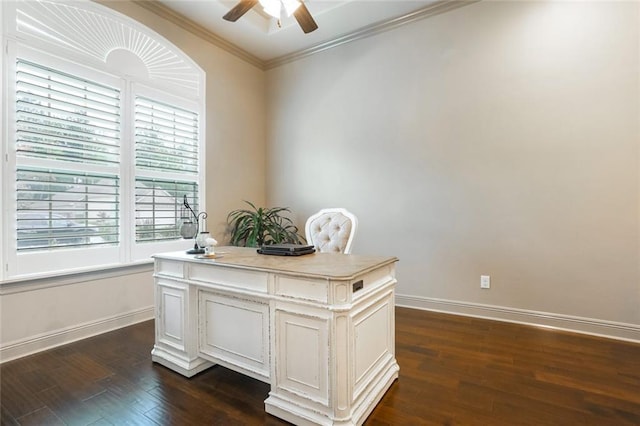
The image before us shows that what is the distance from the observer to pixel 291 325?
5.25 feet

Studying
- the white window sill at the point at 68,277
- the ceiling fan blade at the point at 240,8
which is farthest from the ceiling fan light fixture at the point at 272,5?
the white window sill at the point at 68,277

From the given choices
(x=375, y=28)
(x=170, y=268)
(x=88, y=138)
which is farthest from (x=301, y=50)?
(x=170, y=268)

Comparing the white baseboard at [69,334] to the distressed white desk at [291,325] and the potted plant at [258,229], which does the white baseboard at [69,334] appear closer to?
the distressed white desk at [291,325]

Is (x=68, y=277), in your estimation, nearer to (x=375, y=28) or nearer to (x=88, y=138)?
(x=88, y=138)

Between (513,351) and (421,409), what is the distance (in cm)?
114

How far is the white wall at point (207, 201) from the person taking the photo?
2416 mm

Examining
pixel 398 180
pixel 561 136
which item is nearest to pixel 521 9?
pixel 561 136

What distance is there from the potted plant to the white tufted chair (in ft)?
4.28

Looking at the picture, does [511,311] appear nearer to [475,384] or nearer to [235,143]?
[475,384]

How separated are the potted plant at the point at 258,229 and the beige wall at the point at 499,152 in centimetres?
64

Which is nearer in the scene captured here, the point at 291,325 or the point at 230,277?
the point at 291,325

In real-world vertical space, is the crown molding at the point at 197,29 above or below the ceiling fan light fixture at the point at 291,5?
above

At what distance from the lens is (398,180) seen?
3531 mm

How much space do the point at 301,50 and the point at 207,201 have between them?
2.39 meters
